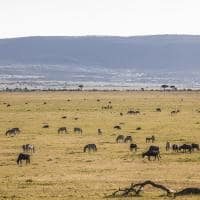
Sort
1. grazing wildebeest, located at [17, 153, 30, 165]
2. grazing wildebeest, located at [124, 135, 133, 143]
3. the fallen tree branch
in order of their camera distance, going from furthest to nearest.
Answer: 1. grazing wildebeest, located at [124, 135, 133, 143]
2. grazing wildebeest, located at [17, 153, 30, 165]
3. the fallen tree branch

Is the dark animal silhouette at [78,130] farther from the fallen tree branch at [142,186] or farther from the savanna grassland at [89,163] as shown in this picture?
the fallen tree branch at [142,186]

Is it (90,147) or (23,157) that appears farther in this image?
(90,147)

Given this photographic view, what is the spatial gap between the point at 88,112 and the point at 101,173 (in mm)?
48314

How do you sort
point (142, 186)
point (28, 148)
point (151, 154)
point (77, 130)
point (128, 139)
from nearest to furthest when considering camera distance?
point (142, 186)
point (151, 154)
point (28, 148)
point (128, 139)
point (77, 130)

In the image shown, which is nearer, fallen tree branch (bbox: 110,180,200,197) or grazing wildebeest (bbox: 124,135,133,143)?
fallen tree branch (bbox: 110,180,200,197)

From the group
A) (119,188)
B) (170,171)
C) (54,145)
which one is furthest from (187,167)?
(54,145)

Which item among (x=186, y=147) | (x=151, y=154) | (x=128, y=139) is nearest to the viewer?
(x=151, y=154)

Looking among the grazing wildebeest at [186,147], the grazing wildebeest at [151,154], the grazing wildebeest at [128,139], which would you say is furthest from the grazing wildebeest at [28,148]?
the grazing wildebeest at [186,147]

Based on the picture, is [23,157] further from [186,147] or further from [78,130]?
[78,130]

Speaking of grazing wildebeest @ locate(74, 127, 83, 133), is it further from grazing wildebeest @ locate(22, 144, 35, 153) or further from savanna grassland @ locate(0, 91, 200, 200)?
grazing wildebeest @ locate(22, 144, 35, 153)

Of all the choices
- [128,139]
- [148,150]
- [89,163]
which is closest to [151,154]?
[148,150]

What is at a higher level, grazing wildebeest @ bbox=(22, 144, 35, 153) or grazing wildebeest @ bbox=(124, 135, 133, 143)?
grazing wildebeest @ bbox=(124, 135, 133, 143)

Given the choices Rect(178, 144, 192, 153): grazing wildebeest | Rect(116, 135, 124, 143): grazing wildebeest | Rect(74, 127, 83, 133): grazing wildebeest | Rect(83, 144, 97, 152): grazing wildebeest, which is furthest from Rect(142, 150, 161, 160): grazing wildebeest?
Rect(74, 127, 83, 133): grazing wildebeest

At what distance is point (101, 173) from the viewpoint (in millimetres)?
32688
